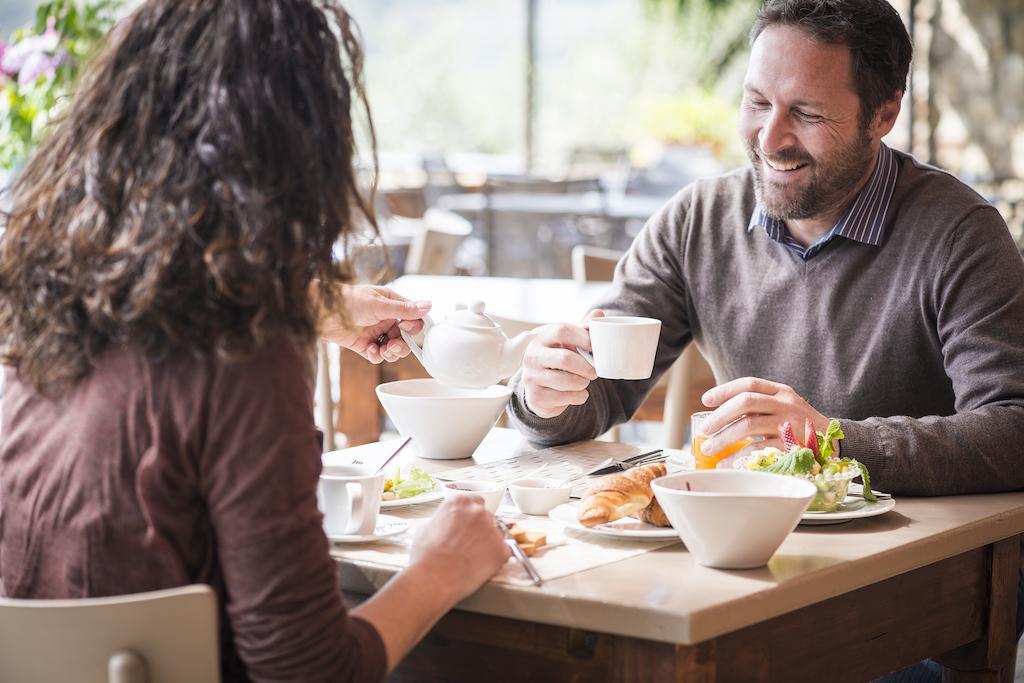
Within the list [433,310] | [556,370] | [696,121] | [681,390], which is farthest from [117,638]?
[696,121]

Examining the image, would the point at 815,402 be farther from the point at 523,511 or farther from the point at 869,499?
the point at 523,511

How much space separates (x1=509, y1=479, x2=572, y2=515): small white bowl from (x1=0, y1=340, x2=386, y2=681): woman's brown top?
40cm

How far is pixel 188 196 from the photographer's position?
1042 mm

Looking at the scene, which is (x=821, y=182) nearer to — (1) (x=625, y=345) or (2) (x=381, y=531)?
(1) (x=625, y=345)

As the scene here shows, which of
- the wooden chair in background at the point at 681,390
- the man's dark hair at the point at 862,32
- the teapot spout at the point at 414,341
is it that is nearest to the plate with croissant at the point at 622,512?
the teapot spout at the point at 414,341

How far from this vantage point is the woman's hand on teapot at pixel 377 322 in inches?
69.3

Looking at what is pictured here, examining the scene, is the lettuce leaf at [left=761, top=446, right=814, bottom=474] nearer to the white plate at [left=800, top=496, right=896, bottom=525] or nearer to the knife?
the white plate at [left=800, top=496, right=896, bottom=525]

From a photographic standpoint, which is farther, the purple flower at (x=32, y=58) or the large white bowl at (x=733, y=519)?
the purple flower at (x=32, y=58)

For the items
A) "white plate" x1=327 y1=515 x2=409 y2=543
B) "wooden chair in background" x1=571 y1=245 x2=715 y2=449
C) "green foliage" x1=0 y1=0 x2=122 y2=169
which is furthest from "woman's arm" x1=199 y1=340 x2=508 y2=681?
"green foliage" x1=0 y1=0 x2=122 y2=169

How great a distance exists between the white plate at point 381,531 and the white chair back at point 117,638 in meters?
0.31

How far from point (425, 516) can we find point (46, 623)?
552mm

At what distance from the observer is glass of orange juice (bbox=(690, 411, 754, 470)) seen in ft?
5.17

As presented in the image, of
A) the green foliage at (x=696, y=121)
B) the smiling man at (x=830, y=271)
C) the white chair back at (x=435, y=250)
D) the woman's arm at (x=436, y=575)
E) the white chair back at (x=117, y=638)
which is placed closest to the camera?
the white chair back at (x=117, y=638)

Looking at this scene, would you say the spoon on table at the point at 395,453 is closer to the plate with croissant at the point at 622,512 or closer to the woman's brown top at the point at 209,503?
the plate with croissant at the point at 622,512
